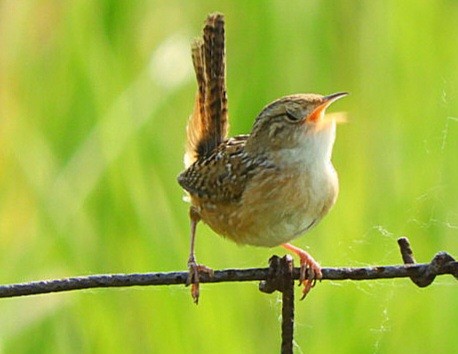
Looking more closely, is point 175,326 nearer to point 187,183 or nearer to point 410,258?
point 187,183

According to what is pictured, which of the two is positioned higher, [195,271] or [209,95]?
[209,95]

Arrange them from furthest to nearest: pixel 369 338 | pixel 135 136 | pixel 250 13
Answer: pixel 250 13, pixel 135 136, pixel 369 338

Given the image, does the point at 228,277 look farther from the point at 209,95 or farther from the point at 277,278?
the point at 209,95

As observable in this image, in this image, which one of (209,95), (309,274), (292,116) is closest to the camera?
(309,274)

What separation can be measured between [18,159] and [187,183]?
1.51 ft

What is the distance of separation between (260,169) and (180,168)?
0.34 meters

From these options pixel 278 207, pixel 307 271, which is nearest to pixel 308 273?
pixel 307 271

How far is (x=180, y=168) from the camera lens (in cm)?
307

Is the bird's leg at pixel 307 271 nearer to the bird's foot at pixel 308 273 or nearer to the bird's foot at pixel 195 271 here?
the bird's foot at pixel 308 273

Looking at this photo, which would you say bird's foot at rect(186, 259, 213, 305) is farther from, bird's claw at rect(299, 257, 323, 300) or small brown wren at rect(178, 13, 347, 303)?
bird's claw at rect(299, 257, 323, 300)

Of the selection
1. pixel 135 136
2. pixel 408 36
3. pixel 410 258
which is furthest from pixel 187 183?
pixel 410 258

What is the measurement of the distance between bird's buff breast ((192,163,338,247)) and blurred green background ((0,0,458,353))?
0.63ft

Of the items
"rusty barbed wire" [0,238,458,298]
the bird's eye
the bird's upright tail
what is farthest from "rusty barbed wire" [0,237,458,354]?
the bird's upright tail

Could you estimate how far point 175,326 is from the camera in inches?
110
